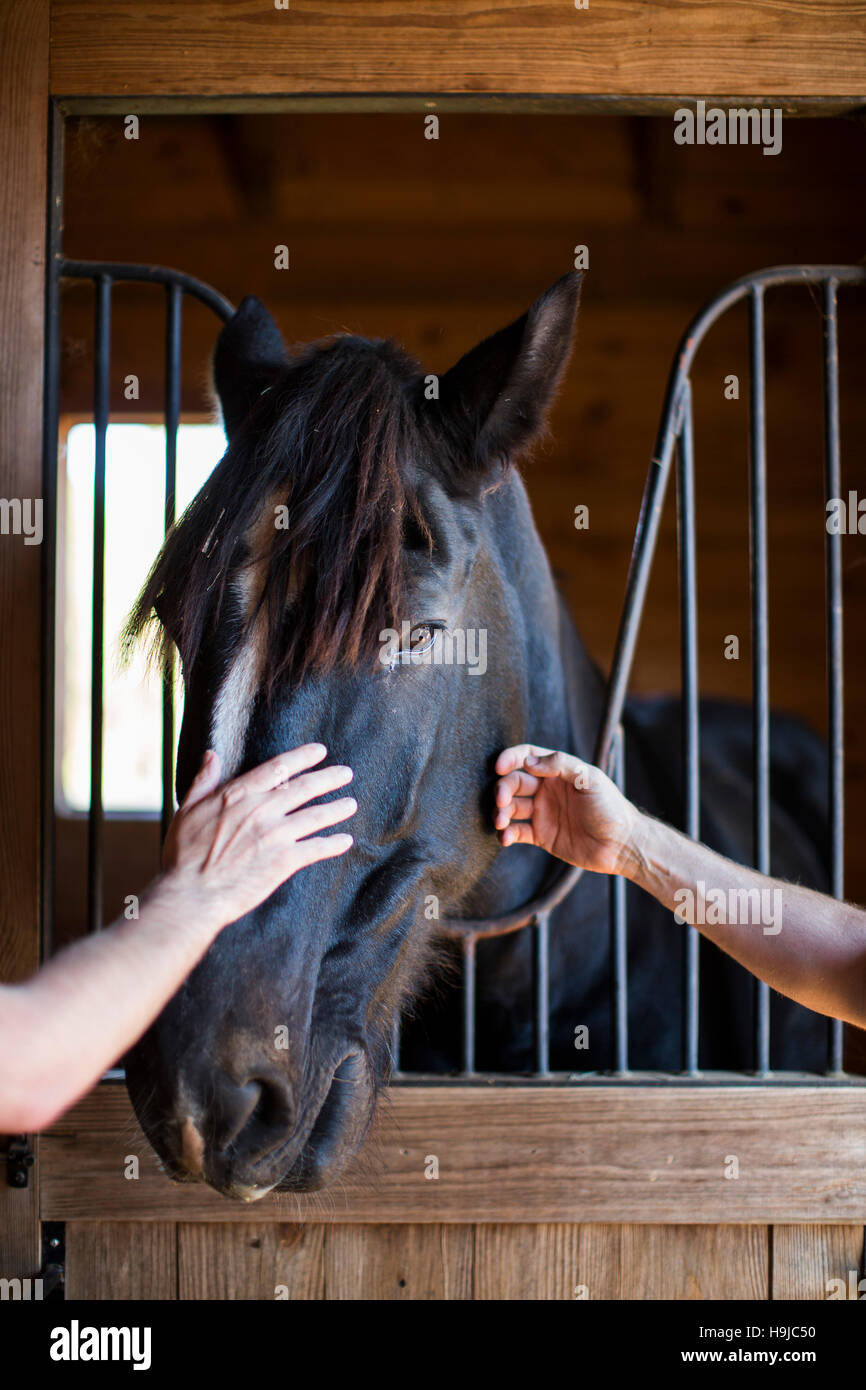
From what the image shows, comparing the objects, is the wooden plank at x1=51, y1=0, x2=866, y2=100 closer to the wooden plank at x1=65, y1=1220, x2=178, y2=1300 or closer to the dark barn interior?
the wooden plank at x1=65, y1=1220, x2=178, y2=1300

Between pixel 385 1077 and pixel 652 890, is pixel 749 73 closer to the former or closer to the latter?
pixel 652 890

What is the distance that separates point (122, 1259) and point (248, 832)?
3.30 ft

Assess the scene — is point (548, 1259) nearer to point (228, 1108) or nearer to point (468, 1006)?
point (468, 1006)

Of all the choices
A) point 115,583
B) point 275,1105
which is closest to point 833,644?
point 275,1105

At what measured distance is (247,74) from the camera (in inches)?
65.2

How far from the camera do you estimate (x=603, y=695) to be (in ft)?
7.00

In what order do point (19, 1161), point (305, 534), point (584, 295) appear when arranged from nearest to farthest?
point (305, 534)
point (19, 1161)
point (584, 295)

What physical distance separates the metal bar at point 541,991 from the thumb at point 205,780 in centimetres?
77

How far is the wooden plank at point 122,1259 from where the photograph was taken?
1.62 meters

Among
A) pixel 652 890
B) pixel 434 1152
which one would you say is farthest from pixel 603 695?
pixel 434 1152

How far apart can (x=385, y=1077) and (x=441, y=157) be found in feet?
13.1

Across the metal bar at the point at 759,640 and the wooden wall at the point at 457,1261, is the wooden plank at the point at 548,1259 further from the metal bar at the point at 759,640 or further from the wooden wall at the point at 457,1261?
the metal bar at the point at 759,640

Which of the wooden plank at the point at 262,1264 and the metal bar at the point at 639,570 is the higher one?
the metal bar at the point at 639,570

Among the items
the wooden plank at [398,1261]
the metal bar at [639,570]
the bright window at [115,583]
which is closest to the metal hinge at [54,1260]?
the wooden plank at [398,1261]
